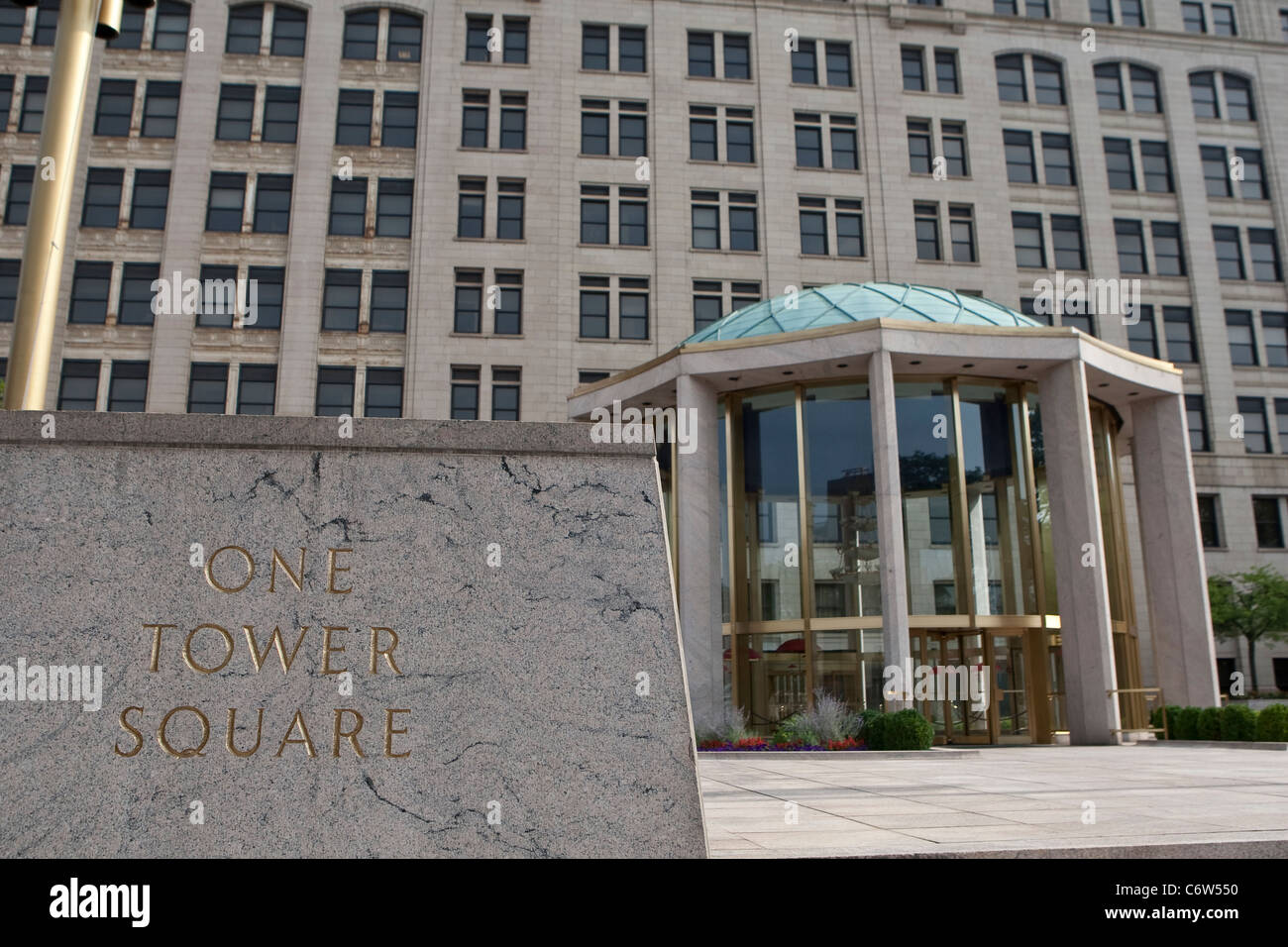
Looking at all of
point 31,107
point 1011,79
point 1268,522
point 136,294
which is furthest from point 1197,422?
point 31,107

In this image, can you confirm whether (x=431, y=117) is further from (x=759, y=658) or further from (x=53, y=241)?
(x=53, y=241)

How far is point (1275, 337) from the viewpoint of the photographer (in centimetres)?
4294

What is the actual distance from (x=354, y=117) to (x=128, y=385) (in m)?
13.5

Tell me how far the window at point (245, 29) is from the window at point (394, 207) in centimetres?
791

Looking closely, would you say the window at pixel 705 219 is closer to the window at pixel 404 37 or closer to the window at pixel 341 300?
the window at pixel 404 37

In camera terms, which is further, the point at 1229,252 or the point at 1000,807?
the point at 1229,252

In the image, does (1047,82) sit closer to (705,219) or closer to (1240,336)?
(1240,336)

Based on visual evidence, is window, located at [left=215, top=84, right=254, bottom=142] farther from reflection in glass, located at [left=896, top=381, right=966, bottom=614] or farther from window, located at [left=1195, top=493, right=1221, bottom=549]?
window, located at [left=1195, top=493, right=1221, bottom=549]

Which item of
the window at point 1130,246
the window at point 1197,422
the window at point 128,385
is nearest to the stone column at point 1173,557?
the window at point 1197,422

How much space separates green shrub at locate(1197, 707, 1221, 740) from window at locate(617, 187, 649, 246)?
25293 mm

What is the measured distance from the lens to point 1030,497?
2436 centimetres

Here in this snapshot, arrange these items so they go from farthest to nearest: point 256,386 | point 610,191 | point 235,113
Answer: point 610,191
point 235,113
point 256,386
